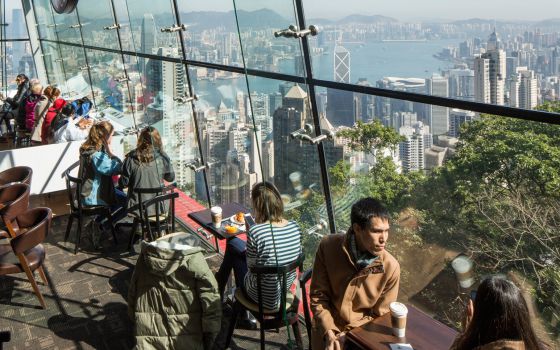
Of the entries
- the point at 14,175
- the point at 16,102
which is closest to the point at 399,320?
the point at 14,175

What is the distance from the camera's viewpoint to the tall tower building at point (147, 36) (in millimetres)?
4980

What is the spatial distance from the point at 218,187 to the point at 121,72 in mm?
2426

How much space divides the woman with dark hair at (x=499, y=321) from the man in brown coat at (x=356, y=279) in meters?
0.66

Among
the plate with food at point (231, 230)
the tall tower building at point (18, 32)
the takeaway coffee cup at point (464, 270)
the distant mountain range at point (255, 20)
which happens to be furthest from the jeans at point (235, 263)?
the tall tower building at point (18, 32)

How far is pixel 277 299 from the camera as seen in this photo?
3.06 meters

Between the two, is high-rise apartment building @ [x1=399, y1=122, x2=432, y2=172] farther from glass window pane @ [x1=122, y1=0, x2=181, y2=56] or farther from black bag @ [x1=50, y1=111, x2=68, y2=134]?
black bag @ [x1=50, y1=111, x2=68, y2=134]

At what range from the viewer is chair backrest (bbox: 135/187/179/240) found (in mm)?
4695

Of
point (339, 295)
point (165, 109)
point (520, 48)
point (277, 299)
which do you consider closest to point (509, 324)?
point (339, 295)

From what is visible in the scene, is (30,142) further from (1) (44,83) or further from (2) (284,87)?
(2) (284,87)

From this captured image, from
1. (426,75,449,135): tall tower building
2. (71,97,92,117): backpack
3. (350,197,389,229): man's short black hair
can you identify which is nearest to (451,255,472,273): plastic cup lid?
(426,75,449,135): tall tower building

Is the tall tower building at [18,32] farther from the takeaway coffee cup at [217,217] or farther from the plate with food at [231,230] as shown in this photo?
the plate with food at [231,230]

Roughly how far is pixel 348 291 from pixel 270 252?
0.63 metres

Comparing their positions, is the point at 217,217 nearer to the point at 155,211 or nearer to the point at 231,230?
the point at 231,230

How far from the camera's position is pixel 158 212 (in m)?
4.71
